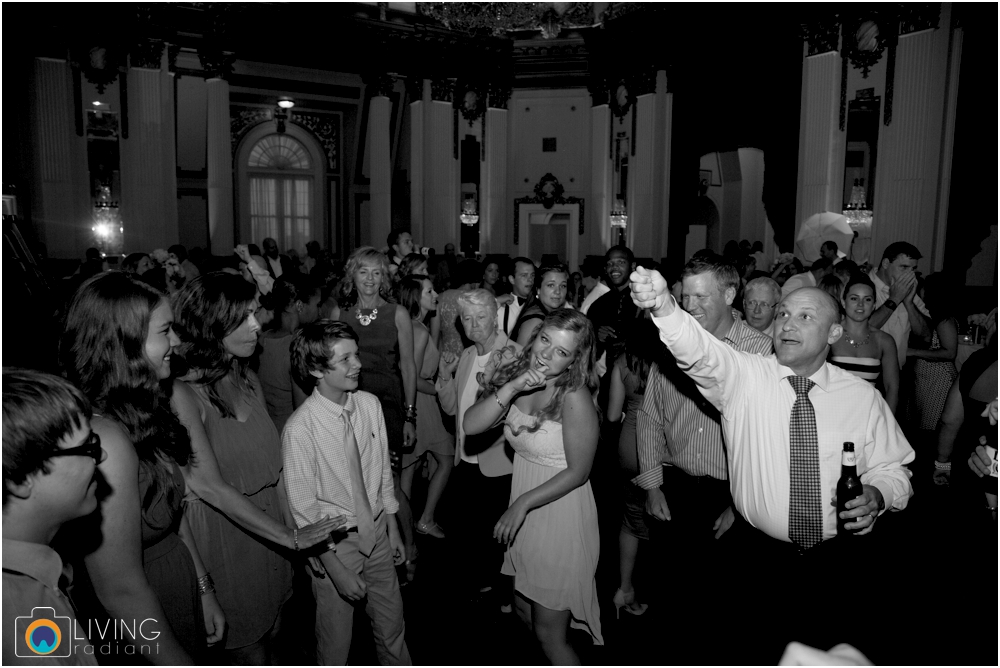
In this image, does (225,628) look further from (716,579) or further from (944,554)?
(944,554)

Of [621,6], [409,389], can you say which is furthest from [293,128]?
[409,389]

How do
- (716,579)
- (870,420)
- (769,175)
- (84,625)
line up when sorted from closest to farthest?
(84,625) → (870,420) → (716,579) → (769,175)

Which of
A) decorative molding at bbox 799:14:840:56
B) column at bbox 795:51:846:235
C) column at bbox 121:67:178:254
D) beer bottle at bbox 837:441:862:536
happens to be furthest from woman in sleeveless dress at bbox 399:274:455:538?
column at bbox 121:67:178:254

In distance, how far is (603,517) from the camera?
14.7ft

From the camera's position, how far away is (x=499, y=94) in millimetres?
15820

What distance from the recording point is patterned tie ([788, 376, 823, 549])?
2.21m

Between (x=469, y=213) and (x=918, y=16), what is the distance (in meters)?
9.71

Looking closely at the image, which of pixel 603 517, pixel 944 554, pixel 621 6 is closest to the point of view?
pixel 944 554

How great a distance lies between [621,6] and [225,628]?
10.2 meters

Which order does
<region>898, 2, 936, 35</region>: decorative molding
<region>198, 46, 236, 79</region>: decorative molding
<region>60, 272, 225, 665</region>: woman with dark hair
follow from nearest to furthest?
<region>60, 272, 225, 665</region>: woman with dark hair < <region>898, 2, 936, 35</region>: decorative molding < <region>198, 46, 236, 79</region>: decorative molding

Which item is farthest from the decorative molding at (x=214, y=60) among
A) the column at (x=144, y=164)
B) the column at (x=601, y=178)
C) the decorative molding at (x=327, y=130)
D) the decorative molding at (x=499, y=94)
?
the column at (x=601, y=178)

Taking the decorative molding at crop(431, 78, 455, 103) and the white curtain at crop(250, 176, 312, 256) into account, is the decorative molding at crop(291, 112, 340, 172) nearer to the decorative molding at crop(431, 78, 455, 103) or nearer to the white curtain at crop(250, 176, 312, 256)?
the white curtain at crop(250, 176, 312, 256)

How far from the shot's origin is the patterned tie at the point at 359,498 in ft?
7.72

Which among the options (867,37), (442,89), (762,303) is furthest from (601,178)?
(762,303)
